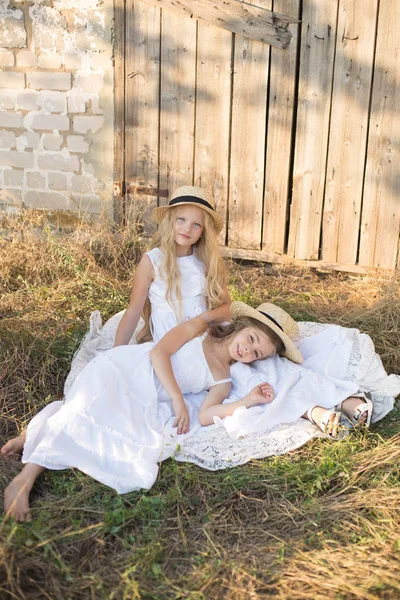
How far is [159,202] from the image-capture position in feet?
17.7

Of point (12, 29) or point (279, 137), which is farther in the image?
point (12, 29)

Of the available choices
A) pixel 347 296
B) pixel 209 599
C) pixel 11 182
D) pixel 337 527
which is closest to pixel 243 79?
pixel 347 296

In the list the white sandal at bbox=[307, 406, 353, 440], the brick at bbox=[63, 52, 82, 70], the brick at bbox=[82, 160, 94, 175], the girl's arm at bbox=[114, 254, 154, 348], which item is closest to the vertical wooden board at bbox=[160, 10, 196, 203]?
the brick at bbox=[82, 160, 94, 175]

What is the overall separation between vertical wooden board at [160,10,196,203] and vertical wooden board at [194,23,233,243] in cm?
6

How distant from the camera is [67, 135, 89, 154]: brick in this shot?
541 centimetres

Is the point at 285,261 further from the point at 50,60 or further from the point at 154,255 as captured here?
the point at 50,60

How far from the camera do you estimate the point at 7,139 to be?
5.60 meters

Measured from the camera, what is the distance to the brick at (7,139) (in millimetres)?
5583

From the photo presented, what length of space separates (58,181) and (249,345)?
2966 millimetres

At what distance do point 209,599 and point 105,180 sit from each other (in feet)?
12.9

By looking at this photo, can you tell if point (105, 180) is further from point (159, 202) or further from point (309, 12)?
point (309, 12)

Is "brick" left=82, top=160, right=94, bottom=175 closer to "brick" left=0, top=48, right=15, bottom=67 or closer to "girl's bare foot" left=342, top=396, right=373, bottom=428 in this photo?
"brick" left=0, top=48, right=15, bottom=67

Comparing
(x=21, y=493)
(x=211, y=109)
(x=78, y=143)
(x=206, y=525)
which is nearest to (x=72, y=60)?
(x=78, y=143)

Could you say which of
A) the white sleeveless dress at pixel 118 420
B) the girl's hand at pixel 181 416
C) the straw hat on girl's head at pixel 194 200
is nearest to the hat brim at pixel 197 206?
the straw hat on girl's head at pixel 194 200
